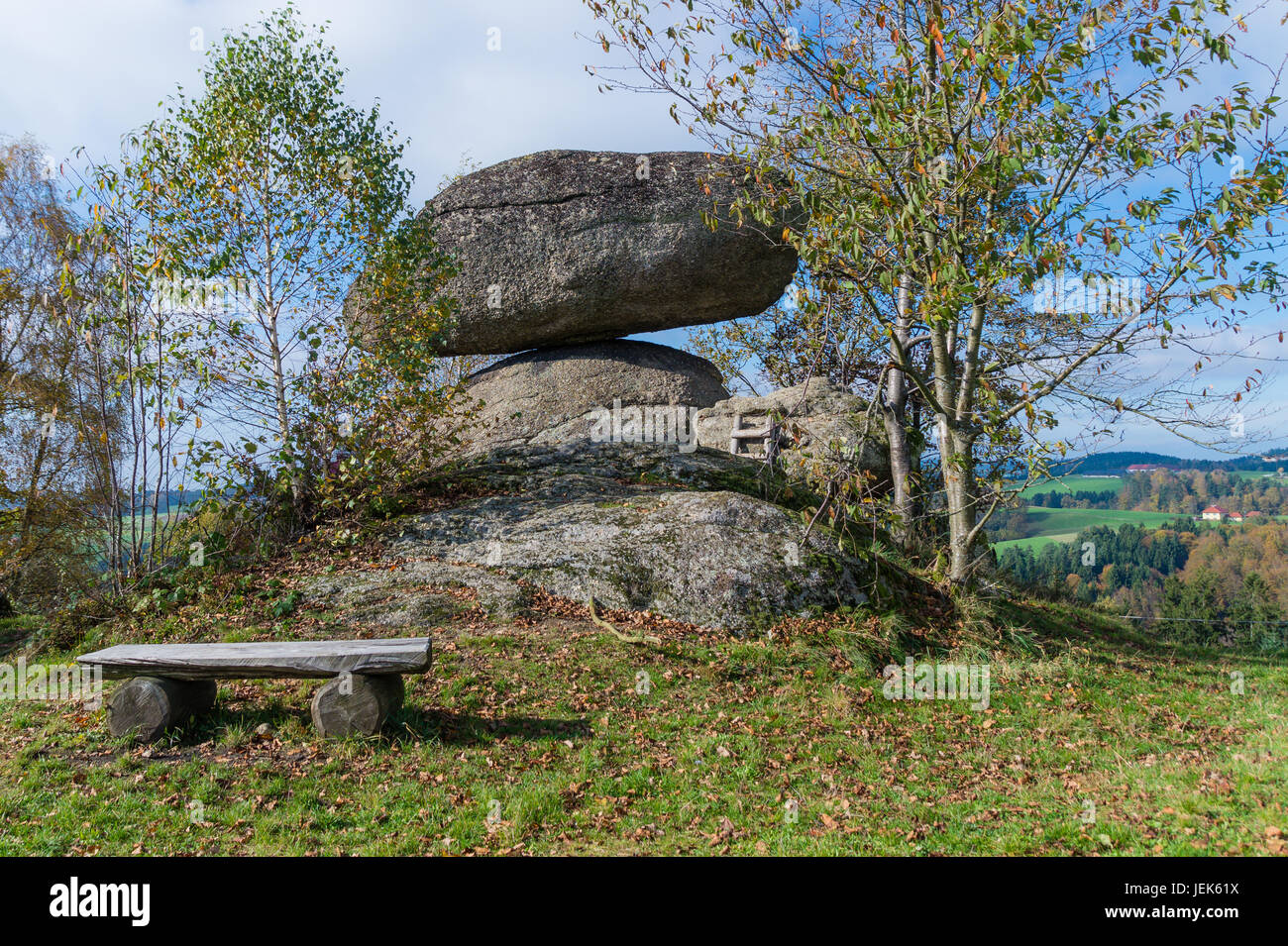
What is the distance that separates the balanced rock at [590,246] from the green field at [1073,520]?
39100mm

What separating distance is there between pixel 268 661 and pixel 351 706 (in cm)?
77

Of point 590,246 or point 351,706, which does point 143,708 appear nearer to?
point 351,706

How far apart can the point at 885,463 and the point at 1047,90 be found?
9.90 metres

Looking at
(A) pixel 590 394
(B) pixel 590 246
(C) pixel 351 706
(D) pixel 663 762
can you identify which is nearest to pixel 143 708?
(C) pixel 351 706

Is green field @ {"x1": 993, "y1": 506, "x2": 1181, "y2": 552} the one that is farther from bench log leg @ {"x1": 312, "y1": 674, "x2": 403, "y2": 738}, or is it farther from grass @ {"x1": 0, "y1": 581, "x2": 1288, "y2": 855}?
bench log leg @ {"x1": 312, "y1": 674, "x2": 403, "y2": 738}

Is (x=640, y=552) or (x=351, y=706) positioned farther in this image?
(x=640, y=552)

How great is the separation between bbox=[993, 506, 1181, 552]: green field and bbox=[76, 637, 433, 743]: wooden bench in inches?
1912

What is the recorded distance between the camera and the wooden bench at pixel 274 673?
6.68 metres

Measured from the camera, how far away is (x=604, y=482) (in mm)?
12938

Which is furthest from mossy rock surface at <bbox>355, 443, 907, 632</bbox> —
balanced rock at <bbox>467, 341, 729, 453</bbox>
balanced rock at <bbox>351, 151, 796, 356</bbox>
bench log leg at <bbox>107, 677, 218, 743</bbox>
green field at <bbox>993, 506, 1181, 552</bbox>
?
green field at <bbox>993, 506, 1181, 552</bbox>

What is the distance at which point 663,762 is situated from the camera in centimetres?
682

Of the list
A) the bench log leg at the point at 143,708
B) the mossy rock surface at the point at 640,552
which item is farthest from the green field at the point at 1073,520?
the bench log leg at the point at 143,708

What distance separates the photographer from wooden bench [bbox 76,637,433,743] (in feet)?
21.9

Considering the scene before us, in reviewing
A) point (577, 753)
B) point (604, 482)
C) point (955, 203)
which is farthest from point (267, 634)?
point (955, 203)
